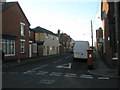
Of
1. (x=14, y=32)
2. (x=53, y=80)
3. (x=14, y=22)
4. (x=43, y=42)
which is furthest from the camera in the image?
(x=43, y=42)

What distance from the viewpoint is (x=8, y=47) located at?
2509cm

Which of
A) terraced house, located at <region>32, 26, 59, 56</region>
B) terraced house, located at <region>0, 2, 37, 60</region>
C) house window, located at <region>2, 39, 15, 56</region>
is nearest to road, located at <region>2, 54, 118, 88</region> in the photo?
house window, located at <region>2, 39, 15, 56</region>

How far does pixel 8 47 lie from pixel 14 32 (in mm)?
3033

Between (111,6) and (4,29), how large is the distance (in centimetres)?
1370

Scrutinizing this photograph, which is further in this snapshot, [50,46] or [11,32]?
[50,46]

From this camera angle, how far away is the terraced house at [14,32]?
2453 centimetres

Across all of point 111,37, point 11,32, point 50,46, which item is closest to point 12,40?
point 11,32

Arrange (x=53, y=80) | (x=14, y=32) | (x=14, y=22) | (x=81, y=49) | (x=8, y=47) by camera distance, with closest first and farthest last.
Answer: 1. (x=53, y=80)
2. (x=8, y=47)
3. (x=81, y=49)
4. (x=14, y=32)
5. (x=14, y=22)

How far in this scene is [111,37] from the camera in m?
18.6

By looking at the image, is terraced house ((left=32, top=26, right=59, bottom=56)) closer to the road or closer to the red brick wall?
the red brick wall

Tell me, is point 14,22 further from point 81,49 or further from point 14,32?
point 81,49

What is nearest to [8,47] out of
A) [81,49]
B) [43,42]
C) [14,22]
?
[14,22]

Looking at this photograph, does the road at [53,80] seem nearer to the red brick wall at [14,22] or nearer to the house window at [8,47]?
the house window at [8,47]

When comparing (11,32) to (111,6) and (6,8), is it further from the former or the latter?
(111,6)
